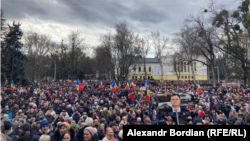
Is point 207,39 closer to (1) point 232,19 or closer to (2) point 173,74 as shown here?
(1) point 232,19

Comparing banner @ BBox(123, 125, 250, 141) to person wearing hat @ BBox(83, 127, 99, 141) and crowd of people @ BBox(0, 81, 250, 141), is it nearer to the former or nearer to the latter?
crowd of people @ BBox(0, 81, 250, 141)

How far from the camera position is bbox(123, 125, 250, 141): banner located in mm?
2666

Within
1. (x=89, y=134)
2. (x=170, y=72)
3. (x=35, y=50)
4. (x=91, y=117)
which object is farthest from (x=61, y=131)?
(x=170, y=72)

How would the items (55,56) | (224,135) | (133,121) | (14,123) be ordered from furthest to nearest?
(55,56) → (133,121) → (14,123) → (224,135)

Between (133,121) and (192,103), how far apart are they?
4.78m

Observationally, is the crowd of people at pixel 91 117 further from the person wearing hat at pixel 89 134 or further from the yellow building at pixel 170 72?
the yellow building at pixel 170 72

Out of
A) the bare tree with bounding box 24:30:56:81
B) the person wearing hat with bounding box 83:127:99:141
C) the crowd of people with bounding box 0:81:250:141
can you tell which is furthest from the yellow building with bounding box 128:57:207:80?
the person wearing hat with bounding box 83:127:99:141

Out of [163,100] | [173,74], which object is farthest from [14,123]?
[173,74]

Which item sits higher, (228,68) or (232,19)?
(232,19)

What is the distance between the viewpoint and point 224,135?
2.66m

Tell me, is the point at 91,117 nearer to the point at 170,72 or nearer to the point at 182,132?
the point at 182,132

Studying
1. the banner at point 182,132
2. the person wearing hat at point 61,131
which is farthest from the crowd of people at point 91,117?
the banner at point 182,132

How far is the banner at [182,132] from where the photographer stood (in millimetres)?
2666

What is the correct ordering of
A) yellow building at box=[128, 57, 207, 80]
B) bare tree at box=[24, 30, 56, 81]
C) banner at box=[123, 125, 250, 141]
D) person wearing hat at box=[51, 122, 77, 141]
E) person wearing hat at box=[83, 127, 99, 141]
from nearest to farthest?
banner at box=[123, 125, 250, 141]
person wearing hat at box=[83, 127, 99, 141]
person wearing hat at box=[51, 122, 77, 141]
bare tree at box=[24, 30, 56, 81]
yellow building at box=[128, 57, 207, 80]
